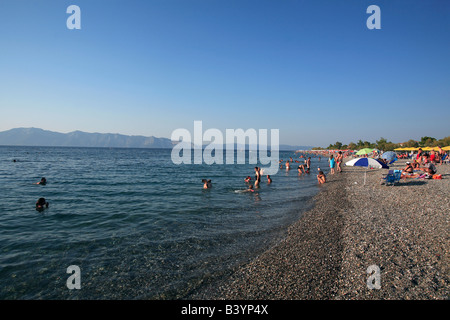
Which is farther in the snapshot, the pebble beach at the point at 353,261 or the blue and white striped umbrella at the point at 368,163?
the blue and white striped umbrella at the point at 368,163

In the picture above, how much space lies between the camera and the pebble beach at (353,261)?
15.5 ft

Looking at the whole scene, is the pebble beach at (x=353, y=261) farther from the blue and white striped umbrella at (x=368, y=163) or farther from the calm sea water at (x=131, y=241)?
the blue and white striped umbrella at (x=368, y=163)

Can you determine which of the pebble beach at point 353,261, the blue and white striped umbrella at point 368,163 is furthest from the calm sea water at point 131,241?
the blue and white striped umbrella at point 368,163

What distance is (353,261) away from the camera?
5871 mm

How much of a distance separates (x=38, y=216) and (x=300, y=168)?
2818 cm

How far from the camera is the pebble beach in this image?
473cm

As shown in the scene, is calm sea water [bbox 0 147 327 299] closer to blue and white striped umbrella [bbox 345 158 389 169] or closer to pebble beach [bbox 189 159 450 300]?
pebble beach [bbox 189 159 450 300]

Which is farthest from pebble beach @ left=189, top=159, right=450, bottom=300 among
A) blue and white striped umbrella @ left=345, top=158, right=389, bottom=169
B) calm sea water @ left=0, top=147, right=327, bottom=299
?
blue and white striped umbrella @ left=345, top=158, right=389, bottom=169

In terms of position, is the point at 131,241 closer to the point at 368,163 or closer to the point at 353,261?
the point at 353,261

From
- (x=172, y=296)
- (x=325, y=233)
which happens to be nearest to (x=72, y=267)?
(x=172, y=296)

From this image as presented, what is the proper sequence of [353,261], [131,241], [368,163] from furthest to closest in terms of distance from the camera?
1. [368,163]
2. [131,241]
3. [353,261]

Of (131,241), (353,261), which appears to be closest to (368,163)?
(353,261)
